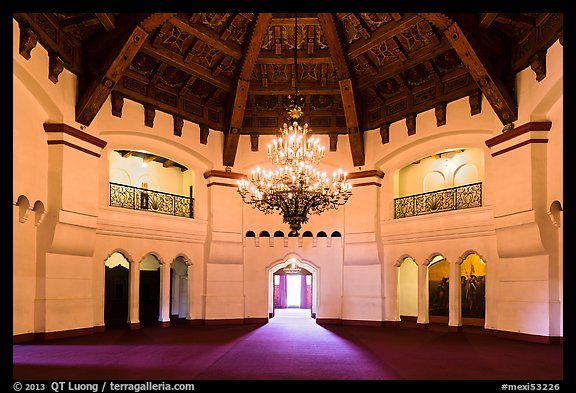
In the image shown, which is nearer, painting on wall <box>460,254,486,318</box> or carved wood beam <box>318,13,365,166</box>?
Answer: carved wood beam <box>318,13,365,166</box>

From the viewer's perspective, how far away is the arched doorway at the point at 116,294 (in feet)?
55.0

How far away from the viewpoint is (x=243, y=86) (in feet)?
51.9

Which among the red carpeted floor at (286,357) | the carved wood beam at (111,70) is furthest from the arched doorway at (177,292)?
the carved wood beam at (111,70)

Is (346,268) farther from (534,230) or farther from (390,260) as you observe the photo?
(534,230)

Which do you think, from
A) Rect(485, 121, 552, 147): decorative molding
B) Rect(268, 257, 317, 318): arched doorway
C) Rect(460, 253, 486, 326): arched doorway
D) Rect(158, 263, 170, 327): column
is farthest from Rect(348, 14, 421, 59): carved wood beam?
Rect(268, 257, 317, 318): arched doorway

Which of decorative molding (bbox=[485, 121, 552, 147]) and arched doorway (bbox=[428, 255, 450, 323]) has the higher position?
decorative molding (bbox=[485, 121, 552, 147])

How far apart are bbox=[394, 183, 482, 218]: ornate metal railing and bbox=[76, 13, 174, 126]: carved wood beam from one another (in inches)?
343

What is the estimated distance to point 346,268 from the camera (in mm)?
17062

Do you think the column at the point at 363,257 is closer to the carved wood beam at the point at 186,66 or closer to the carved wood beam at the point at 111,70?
the carved wood beam at the point at 186,66

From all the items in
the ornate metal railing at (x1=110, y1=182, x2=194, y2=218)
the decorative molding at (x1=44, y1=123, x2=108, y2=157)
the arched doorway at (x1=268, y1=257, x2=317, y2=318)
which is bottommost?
the arched doorway at (x1=268, y1=257, x2=317, y2=318)

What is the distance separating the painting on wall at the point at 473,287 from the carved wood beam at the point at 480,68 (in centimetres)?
528

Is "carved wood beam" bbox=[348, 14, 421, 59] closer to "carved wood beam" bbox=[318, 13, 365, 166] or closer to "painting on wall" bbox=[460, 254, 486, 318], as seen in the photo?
"carved wood beam" bbox=[318, 13, 365, 166]

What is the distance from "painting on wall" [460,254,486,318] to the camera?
53.3 ft
